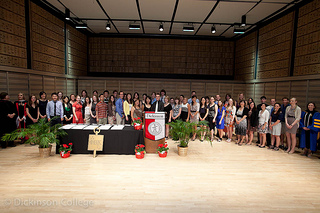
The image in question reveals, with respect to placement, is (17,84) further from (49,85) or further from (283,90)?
(283,90)

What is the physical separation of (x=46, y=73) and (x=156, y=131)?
628cm

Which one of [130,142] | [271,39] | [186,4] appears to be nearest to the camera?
[130,142]

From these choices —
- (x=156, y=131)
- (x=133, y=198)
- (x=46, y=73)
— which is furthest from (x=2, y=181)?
(x=46, y=73)

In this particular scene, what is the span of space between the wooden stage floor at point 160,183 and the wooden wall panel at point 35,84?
2.90 metres

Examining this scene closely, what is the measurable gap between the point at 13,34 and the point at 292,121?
10234mm

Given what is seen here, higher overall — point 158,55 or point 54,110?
point 158,55

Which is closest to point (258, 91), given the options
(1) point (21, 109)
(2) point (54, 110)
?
(2) point (54, 110)

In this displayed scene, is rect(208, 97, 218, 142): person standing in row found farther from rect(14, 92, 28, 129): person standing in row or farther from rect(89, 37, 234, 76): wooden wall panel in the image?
rect(14, 92, 28, 129): person standing in row

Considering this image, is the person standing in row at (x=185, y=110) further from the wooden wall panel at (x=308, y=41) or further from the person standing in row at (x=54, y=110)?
the wooden wall panel at (x=308, y=41)

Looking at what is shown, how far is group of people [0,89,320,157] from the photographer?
17.9ft

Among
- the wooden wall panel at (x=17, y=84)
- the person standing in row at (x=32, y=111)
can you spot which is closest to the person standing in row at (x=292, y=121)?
the person standing in row at (x=32, y=111)

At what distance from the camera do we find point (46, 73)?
7.88 m

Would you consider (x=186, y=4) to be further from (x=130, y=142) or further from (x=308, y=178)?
(x=308, y=178)

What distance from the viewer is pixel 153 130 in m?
5.17
